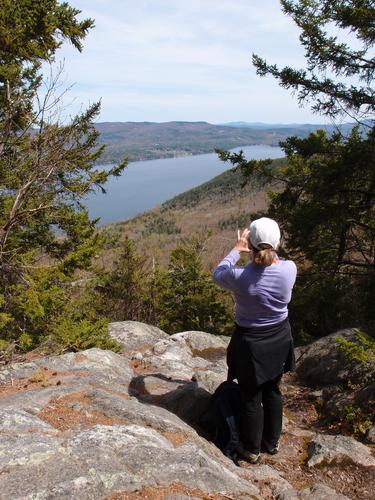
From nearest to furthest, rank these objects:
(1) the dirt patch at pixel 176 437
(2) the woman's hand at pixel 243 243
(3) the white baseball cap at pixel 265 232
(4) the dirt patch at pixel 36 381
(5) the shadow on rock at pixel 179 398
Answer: (3) the white baseball cap at pixel 265 232 < (1) the dirt patch at pixel 176 437 < (2) the woman's hand at pixel 243 243 < (5) the shadow on rock at pixel 179 398 < (4) the dirt patch at pixel 36 381

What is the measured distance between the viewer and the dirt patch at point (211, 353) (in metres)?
9.05

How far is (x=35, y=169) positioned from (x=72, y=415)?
2.96 metres

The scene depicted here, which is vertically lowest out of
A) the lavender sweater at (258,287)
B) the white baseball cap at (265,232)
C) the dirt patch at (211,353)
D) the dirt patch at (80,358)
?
the dirt patch at (211,353)

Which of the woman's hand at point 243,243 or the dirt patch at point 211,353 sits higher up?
the woman's hand at point 243,243

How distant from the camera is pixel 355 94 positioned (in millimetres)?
8953

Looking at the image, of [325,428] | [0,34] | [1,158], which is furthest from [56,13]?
[325,428]

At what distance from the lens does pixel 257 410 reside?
380 centimetres

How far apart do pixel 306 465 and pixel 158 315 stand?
15351mm

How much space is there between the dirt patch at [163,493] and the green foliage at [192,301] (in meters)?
15.0

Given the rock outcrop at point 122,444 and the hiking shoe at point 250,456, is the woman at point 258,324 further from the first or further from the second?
the rock outcrop at point 122,444

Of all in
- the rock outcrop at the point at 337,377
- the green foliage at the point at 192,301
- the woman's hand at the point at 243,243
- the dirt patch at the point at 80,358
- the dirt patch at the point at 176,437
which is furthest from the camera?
the green foliage at the point at 192,301

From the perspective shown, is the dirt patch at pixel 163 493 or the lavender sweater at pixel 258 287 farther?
the lavender sweater at pixel 258 287

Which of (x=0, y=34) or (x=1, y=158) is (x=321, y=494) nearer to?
(x=1, y=158)

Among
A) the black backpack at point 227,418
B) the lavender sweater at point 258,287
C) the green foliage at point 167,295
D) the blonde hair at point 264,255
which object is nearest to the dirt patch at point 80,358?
the black backpack at point 227,418
